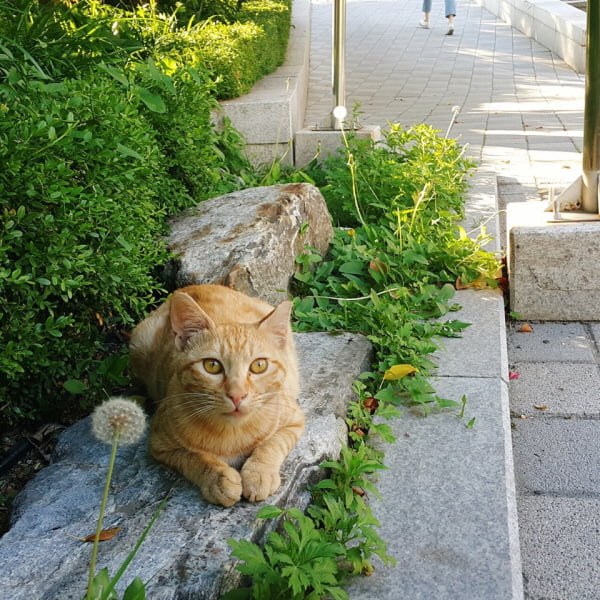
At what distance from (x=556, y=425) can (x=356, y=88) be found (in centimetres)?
952

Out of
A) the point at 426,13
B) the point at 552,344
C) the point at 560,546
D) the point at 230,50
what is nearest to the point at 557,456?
the point at 560,546

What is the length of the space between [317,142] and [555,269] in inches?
115

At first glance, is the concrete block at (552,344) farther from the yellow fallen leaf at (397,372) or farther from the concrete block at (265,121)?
the concrete block at (265,121)

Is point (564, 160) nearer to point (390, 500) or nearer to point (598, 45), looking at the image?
point (598, 45)

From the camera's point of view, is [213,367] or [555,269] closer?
[213,367]

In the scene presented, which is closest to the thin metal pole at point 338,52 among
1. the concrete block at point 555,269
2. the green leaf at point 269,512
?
the concrete block at point 555,269

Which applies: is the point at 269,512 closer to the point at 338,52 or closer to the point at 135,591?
the point at 135,591

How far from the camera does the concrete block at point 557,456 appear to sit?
351 centimetres

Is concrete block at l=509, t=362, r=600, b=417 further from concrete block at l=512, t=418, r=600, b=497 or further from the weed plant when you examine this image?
the weed plant

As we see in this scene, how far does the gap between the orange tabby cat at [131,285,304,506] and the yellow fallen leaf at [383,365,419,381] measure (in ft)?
2.57

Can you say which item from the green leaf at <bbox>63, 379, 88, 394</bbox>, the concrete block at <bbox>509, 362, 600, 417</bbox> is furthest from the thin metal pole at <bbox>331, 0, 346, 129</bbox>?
the green leaf at <bbox>63, 379, 88, 394</bbox>

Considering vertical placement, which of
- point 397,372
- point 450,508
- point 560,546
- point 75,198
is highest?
point 75,198

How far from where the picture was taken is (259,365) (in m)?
2.84

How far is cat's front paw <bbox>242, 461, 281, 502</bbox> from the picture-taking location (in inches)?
110
